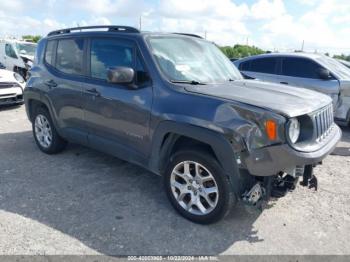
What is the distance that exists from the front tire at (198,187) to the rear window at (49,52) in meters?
2.86

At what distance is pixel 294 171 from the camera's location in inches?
126

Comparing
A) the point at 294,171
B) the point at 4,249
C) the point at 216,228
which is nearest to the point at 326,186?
the point at 294,171

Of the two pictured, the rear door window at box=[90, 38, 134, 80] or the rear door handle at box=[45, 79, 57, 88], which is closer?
the rear door window at box=[90, 38, 134, 80]

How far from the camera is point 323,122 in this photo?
3.50 meters

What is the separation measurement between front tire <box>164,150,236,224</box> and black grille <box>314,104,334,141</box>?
3.37 ft

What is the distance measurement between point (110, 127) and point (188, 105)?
1273mm

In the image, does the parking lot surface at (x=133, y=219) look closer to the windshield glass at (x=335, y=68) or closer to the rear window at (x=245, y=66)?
the windshield glass at (x=335, y=68)

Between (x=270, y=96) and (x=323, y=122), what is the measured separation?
2.17 feet

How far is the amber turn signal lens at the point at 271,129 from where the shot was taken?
289 centimetres

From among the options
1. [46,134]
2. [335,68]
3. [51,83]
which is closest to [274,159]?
[51,83]

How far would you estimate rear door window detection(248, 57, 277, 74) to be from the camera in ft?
26.3

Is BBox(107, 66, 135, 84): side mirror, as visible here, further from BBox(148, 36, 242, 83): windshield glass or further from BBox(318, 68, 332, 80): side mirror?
BBox(318, 68, 332, 80): side mirror

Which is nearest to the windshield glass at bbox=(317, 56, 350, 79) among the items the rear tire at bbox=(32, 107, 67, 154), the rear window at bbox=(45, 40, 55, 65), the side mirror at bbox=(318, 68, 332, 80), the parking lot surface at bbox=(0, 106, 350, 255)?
the side mirror at bbox=(318, 68, 332, 80)

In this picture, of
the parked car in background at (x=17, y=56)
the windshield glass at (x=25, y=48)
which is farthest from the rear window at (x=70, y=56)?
the windshield glass at (x=25, y=48)
